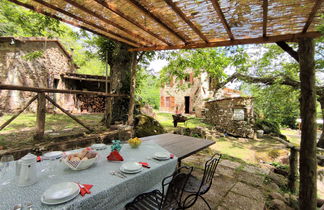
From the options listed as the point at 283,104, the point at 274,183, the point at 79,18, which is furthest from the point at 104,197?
the point at 283,104

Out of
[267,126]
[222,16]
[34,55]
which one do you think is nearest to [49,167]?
[222,16]

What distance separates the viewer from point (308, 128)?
79.4 inches

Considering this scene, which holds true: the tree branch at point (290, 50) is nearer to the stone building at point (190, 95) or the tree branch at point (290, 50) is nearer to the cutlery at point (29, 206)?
the cutlery at point (29, 206)

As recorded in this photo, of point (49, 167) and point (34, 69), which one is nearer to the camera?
point (49, 167)

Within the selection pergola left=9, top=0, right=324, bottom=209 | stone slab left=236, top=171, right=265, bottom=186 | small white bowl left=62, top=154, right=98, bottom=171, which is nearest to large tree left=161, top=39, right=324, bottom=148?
pergola left=9, top=0, right=324, bottom=209

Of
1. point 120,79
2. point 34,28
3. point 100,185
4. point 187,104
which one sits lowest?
point 100,185

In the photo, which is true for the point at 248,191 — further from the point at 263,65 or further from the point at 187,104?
the point at 187,104

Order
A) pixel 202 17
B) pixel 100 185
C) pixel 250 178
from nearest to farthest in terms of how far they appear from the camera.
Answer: pixel 100 185 → pixel 202 17 → pixel 250 178

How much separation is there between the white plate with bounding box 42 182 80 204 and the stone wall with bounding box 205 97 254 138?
827cm

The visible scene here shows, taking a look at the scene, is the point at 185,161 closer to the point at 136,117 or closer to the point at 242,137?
the point at 136,117

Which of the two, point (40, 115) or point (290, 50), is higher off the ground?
point (290, 50)

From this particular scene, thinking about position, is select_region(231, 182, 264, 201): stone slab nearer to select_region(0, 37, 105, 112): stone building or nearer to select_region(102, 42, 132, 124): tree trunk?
select_region(102, 42, 132, 124): tree trunk

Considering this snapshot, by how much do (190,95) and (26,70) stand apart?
11.7 metres

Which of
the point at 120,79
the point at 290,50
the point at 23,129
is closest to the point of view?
the point at 290,50
